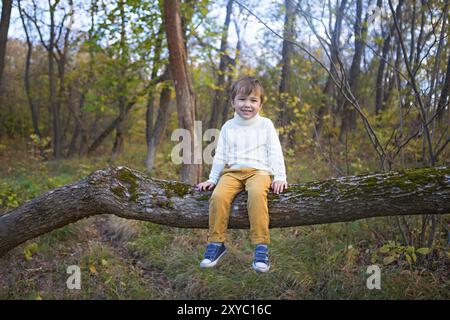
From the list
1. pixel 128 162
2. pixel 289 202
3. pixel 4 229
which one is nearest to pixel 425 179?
pixel 289 202

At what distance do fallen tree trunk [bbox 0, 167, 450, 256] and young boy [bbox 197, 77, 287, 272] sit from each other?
11 cm

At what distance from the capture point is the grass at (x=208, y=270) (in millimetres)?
4211

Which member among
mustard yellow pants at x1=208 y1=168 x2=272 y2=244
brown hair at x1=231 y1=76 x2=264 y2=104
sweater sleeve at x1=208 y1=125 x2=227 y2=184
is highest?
brown hair at x1=231 y1=76 x2=264 y2=104

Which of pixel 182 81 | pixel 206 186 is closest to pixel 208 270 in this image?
pixel 206 186

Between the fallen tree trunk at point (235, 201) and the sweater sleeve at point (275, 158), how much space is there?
144mm

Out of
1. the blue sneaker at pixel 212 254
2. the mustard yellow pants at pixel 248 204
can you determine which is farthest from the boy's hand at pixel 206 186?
the blue sneaker at pixel 212 254

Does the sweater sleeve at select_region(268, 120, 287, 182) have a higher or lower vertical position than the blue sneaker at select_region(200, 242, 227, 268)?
higher

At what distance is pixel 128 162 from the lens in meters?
10.3

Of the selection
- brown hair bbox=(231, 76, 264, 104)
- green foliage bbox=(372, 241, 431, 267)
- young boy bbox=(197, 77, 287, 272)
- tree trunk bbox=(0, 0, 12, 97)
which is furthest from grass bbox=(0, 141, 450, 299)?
tree trunk bbox=(0, 0, 12, 97)

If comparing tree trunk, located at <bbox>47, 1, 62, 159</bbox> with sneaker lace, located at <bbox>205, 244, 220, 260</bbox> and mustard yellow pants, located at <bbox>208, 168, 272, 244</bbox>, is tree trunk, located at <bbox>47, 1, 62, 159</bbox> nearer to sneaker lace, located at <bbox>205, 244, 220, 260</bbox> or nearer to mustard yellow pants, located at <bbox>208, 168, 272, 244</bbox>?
mustard yellow pants, located at <bbox>208, 168, 272, 244</bbox>

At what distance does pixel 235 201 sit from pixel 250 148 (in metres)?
0.48

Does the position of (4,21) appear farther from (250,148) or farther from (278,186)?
(278,186)

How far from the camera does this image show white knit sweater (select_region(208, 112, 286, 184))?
125 inches

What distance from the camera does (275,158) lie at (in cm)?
315
